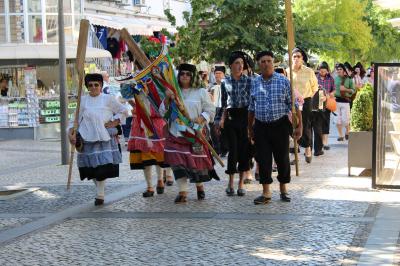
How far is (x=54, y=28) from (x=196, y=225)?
1943 cm

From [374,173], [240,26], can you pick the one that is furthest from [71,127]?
[240,26]

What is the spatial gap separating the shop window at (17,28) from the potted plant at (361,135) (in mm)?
16251

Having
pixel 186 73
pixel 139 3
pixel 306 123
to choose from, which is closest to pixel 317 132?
pixel 306 123

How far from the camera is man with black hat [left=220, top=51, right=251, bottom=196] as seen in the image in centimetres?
1097

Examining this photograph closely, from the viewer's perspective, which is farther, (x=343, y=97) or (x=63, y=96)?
(x=343, y=97)

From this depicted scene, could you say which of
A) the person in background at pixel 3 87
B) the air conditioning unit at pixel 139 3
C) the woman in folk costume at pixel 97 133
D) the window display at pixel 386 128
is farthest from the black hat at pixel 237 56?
the air conditioning unit at pixel 139 3

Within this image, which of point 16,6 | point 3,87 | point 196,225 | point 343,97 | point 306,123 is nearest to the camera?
point 196,225

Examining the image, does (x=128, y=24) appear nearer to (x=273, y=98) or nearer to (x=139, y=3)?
(x=139, y=3)

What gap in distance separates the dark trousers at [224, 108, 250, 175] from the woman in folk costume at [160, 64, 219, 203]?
2.15 ft

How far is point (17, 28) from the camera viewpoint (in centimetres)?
2703

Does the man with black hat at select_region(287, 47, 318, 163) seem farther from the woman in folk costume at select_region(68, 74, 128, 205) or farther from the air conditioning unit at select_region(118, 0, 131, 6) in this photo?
the air conditioning unit at select_region(118, 0, 131, 6)

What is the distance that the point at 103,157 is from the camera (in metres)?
10.5

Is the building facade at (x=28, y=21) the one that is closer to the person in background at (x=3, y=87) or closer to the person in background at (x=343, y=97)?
the person in background at (x=3, y=87)

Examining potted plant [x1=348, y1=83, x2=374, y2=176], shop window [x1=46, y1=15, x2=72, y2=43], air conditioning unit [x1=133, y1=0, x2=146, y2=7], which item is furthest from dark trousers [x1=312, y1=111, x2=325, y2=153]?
air conditioning unit [x1=133, y1=0, x2=146, y2=7]
